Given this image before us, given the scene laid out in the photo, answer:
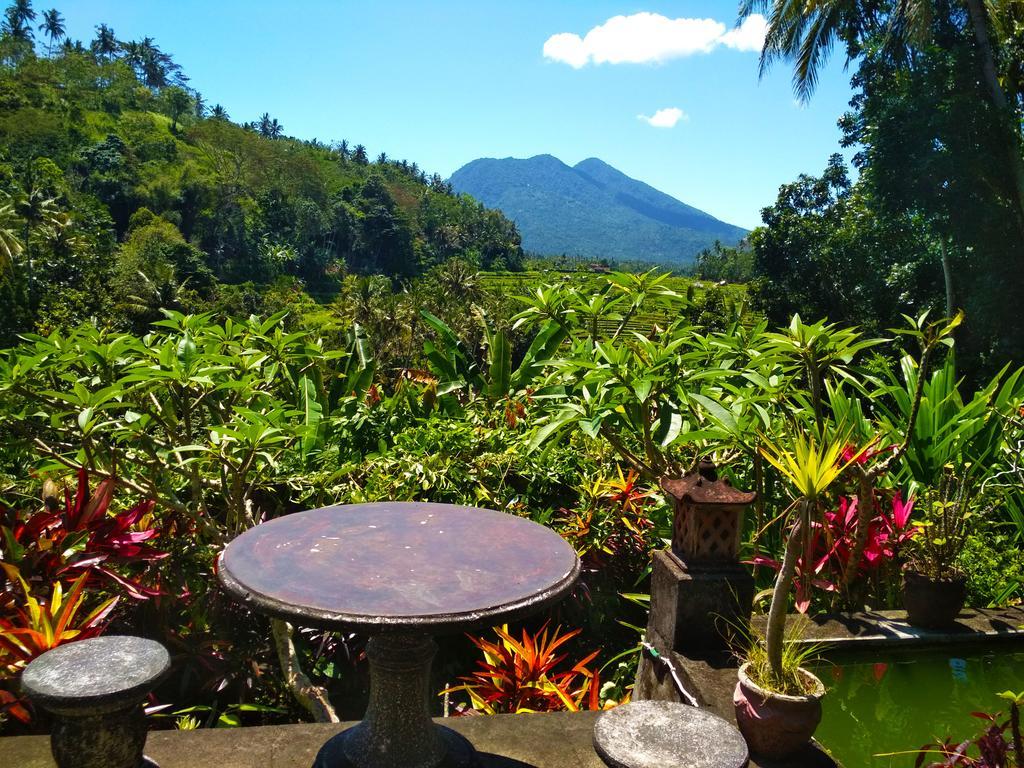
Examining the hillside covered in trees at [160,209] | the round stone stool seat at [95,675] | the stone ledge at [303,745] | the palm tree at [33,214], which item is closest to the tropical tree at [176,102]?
the hillside covered in trees at [160,209]

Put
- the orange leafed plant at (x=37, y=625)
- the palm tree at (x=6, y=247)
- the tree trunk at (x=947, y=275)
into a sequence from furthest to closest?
the palm tree at (x=6, y=247) → the tree trunk at (x=947, y=275) → the orange leafed plant at (x=37, y=625)

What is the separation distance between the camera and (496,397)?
481 cm

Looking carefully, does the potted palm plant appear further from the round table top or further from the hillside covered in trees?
the hillside covered in trees

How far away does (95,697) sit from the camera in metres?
1.89

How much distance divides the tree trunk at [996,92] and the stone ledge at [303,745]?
17422mm

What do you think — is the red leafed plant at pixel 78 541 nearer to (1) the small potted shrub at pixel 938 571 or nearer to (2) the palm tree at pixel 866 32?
(1) the small potted shrub at pixel 938 571

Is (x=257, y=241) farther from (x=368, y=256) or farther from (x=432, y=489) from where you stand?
(x=432, y=489)

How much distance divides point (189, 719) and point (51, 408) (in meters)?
1.45

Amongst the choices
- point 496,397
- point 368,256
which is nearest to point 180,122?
point 368,256

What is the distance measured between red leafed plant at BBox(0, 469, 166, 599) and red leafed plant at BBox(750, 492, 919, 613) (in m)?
2.62

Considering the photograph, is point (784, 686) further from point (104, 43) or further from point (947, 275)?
point (104, 43)

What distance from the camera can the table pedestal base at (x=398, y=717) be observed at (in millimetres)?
2186

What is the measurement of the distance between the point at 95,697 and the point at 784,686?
1896 mm

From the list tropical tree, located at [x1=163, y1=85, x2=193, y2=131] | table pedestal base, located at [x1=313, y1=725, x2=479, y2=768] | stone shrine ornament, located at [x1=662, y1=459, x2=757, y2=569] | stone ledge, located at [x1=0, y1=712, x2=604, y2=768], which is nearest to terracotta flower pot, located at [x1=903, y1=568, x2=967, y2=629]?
stone shrine ornament, located at [x1=662, y1=459, x2=757, y2=569]
